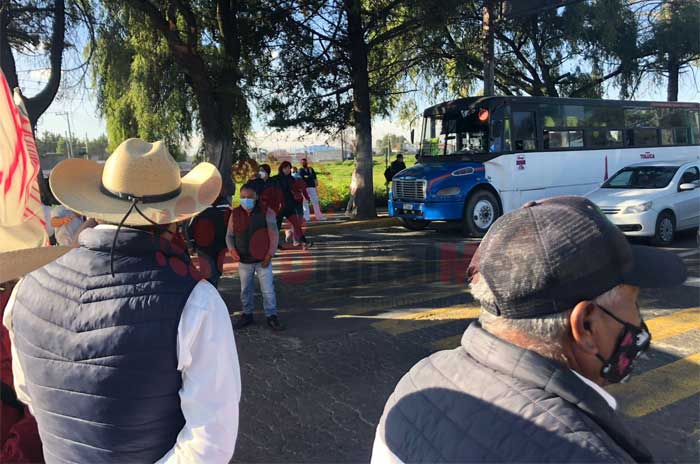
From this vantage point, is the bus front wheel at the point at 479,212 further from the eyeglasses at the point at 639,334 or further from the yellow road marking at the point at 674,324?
the eyeglasses at the point at 639,334

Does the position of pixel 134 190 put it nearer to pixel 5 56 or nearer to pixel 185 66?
pixel 5 56

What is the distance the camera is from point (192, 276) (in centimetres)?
170

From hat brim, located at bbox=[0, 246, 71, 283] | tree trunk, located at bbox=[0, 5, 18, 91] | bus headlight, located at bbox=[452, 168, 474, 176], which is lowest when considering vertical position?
hat brim, located at bbox=[0, 246, 71, 283]

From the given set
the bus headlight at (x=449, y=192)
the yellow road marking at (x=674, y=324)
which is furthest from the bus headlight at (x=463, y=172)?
the yellow road marking at (x=674, y=324)

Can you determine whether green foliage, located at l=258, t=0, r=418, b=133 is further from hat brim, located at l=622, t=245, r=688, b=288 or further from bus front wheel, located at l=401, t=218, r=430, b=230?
hat brim, located at l=622, t=245, r=688, b=288

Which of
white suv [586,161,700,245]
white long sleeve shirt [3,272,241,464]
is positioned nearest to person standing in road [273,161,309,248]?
white suv [586,161,700,245]

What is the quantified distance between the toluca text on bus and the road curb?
0.99 meters

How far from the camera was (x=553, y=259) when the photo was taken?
1.14m

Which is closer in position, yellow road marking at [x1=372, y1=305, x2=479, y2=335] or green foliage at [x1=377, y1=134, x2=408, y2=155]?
yellow road marking at [x1=372, y1=305, x2=479, y2=335]

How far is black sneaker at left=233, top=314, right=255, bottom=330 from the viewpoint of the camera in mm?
6270

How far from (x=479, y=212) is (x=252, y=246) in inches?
327

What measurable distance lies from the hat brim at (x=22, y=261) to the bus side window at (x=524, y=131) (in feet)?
42.7

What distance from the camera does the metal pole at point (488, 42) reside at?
14.6 meters

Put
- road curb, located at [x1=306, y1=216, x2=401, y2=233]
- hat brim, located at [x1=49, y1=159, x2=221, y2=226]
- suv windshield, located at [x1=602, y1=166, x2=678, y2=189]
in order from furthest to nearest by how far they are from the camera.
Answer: road curb, located at [x1=306, y1=216, x2=401, y2=233], suv windshield, located at [x1=602, y1=166, x2=678, y2=189], hat brim, located at [x1=49, y1=159, x2=221, y2=226]
